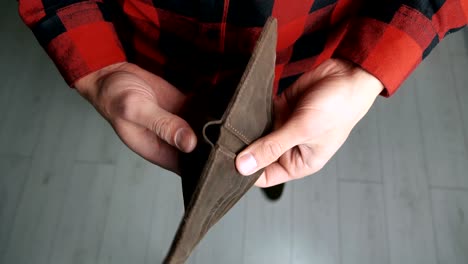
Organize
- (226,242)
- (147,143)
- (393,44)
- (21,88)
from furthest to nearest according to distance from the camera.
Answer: (21,88) < (226,242) < (147,143) < (393,44)

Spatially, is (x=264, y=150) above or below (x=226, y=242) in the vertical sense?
above

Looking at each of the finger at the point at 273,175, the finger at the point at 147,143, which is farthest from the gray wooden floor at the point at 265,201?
the finger at the point at 147,143

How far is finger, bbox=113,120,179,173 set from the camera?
594mm

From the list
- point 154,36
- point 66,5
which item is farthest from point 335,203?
point 66,5

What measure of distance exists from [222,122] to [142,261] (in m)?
0.80

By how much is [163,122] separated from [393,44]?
0.35 m

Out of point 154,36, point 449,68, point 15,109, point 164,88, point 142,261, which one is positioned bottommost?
point 142,261

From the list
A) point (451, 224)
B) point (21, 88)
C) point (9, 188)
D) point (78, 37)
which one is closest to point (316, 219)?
point (451, 224)

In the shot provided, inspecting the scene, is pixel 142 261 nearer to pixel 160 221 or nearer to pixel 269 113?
Result: pixel 160 221

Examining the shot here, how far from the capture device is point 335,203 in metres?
1.06

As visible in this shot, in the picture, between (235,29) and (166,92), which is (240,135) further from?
(166,92)

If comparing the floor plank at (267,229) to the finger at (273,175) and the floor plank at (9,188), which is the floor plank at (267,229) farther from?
the floor plank at (9,188)

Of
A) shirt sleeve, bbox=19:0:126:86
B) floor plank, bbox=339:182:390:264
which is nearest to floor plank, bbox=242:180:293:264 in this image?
floor plank, bbox=339:182:390:264

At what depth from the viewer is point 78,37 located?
52 centimetres
